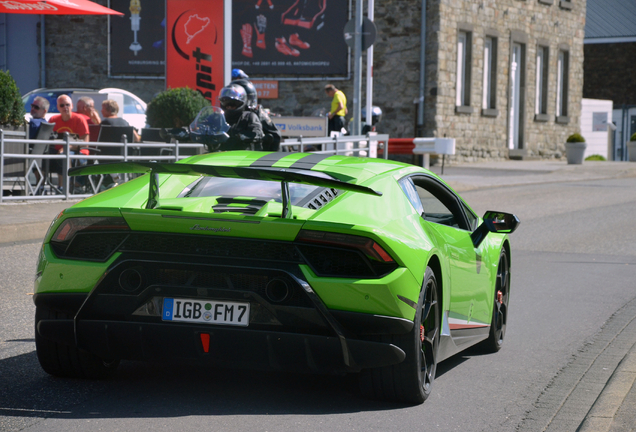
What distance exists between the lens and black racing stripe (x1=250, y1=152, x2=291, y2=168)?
16.6 ft

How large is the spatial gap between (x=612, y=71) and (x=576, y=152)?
2486 cm

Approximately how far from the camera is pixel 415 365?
14.5 ft

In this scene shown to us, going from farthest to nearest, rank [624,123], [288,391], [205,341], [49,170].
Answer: [624,123], [49,170], [288,391], [205,341]

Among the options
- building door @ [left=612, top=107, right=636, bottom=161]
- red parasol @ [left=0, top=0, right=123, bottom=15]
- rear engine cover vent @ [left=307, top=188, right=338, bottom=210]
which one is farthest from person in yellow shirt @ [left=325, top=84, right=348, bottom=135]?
building door @ [left=612, top=107, right=636, bottom=161]

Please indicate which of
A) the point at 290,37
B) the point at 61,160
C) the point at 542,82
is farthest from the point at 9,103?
the point at 542,82

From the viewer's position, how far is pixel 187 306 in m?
4.28

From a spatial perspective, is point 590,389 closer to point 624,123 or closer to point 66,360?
point 66,360

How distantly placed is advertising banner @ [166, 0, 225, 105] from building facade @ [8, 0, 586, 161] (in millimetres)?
11814

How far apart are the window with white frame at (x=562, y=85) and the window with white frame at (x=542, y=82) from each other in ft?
3.90

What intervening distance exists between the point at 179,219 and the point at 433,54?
26.3 meters

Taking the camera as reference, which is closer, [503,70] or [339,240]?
[339,240]

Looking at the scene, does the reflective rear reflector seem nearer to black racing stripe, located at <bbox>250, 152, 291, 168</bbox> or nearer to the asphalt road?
the asphalt road

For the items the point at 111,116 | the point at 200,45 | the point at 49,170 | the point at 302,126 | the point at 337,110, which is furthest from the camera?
the point at 337,110

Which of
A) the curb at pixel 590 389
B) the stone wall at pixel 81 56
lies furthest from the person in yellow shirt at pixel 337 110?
the curb at pixel 590 389
